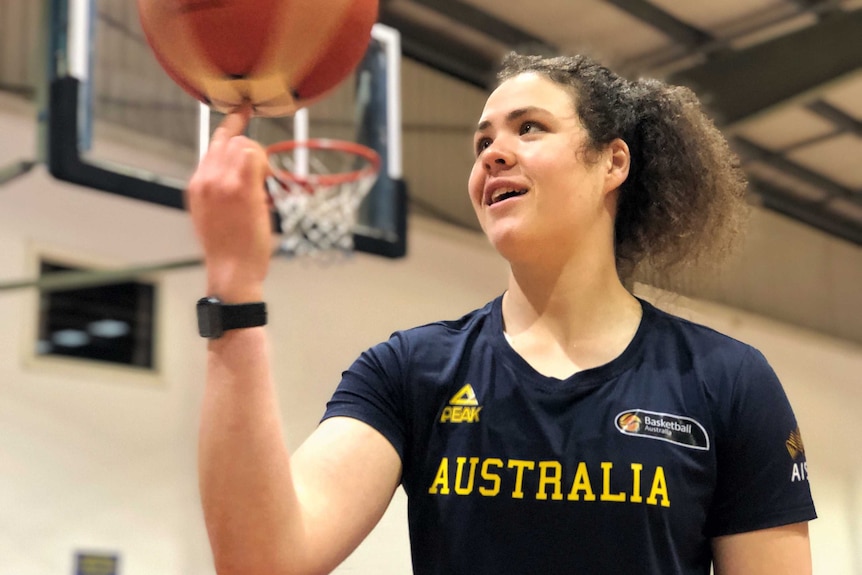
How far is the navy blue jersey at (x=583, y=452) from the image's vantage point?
1.35 metres

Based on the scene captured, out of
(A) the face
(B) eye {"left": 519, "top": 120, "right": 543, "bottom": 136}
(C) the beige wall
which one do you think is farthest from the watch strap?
(C) the beige wall

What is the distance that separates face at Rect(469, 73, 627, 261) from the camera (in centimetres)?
154

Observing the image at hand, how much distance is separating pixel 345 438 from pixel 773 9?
20.9 ft

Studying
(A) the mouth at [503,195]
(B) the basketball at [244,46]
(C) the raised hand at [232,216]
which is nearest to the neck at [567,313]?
(A) the mouth at [503,195]

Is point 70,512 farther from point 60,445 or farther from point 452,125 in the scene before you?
point 452,125

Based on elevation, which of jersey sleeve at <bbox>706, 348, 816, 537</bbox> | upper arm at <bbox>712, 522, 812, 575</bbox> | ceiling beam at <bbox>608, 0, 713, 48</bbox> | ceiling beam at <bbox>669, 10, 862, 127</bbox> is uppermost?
ceiling beam at <bbox>608, 0, 713, 48</bbox>

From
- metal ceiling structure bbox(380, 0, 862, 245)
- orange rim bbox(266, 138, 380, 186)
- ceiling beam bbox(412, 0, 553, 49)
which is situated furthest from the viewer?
ceiling beam bbox(412, 0, 553, 49)

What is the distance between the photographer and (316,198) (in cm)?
465

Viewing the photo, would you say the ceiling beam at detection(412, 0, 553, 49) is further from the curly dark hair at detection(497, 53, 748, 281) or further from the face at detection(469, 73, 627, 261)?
the face at detection(469, 73, 627, 261)

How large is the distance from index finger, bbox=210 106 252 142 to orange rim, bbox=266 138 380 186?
3.06 meters

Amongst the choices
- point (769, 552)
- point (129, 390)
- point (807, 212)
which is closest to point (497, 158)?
point (769, 552)

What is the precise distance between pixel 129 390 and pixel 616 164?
3858 mm

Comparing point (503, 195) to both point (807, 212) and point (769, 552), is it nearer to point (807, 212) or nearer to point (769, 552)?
point (769, 552)

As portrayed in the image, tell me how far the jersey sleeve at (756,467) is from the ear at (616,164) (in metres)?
0.40
